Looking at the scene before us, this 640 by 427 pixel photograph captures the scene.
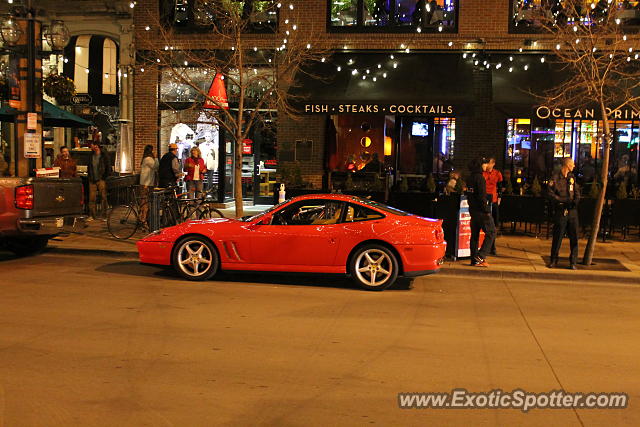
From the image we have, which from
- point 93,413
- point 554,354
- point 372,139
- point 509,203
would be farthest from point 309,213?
point 372,139

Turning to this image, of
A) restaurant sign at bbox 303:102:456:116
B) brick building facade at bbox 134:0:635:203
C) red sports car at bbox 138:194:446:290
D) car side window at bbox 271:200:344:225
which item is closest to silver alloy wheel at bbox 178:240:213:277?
red sports car at bbox 138:194:446:290

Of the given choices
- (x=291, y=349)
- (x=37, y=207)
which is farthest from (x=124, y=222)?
(x=291, y=349)

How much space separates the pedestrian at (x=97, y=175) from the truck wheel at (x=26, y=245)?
4.52 m

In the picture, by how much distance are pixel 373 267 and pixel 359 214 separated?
77cm

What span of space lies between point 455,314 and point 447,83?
10341mm

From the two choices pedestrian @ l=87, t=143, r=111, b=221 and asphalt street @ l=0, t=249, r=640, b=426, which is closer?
asphalt street @ l=0, t=249, r=640, b=426

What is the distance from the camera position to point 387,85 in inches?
727

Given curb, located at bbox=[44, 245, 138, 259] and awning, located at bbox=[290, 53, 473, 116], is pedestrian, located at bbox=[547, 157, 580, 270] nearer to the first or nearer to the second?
awning, located at bbox=[290, 53, 473, 116]

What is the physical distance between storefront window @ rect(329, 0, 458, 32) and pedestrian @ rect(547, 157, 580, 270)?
7643 mm

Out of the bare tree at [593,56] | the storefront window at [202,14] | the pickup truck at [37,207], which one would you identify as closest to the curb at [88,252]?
the pickup truck at [37,207]

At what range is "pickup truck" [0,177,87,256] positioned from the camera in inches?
456

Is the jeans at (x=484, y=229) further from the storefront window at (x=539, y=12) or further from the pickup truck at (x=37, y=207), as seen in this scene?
the pickup truck at (x=37, y=207)

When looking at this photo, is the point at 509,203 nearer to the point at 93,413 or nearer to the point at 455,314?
the point at 455,314

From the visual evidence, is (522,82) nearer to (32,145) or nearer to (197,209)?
(197,209)
